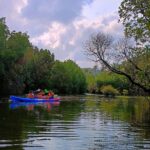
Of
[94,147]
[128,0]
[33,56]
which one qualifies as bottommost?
[94,147]

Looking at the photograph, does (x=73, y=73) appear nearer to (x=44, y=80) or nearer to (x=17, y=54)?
(x=44, y=80)

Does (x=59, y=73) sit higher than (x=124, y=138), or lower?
higher

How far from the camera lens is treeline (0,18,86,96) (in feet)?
347

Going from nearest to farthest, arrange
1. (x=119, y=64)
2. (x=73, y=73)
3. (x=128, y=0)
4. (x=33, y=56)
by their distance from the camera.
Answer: (x=128, y=0) < (x=119, y=64) < (x=33, y=56) < (x=73, y=73)

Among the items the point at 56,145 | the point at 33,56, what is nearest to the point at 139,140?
the point at 56,145

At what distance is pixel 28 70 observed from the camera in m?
122

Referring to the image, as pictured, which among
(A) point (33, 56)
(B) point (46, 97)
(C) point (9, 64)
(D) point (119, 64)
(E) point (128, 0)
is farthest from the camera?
(A) point (33, 56)

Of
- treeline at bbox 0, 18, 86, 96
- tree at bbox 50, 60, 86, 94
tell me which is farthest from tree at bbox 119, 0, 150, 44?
tree at bbox 50, 60, 86, 94

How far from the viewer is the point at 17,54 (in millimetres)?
110250

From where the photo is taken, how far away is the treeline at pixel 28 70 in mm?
105688

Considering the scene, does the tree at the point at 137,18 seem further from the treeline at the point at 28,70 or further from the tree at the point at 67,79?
the tree at the point at 67,79

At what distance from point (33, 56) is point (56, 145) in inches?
4336

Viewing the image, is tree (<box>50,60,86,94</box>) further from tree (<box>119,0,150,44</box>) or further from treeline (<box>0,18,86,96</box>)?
tree (<box>119,0,150,44</box>)

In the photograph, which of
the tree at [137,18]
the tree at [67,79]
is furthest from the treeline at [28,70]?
the tree at [137,18]
